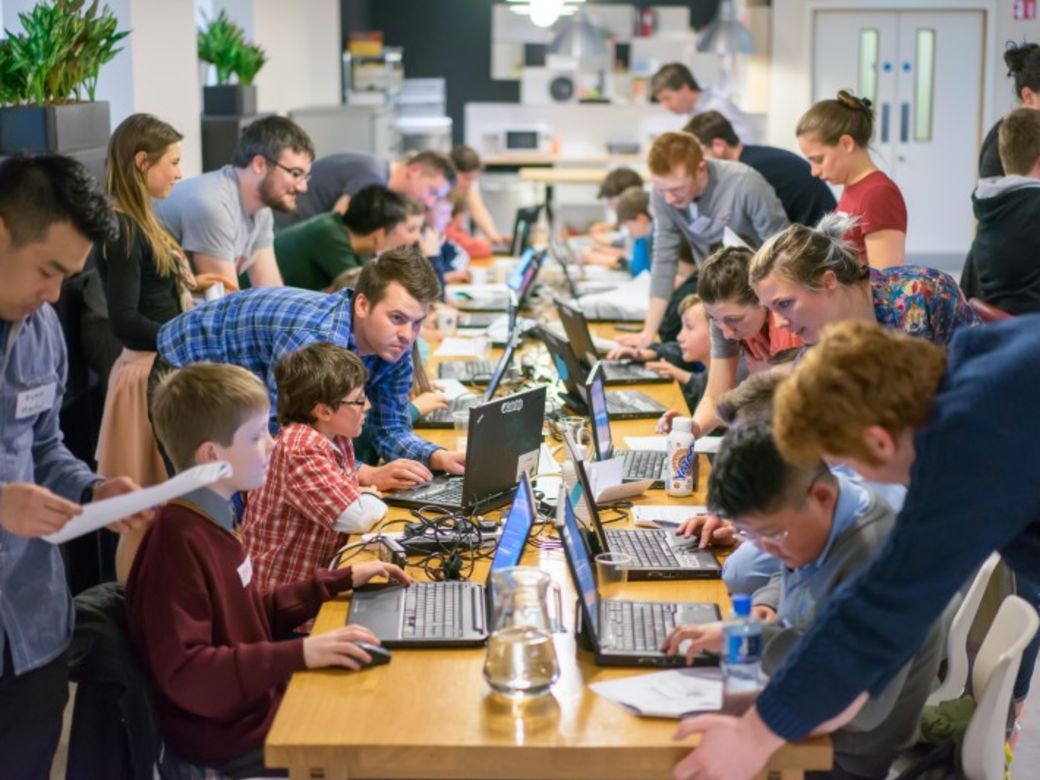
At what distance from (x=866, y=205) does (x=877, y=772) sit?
251cm

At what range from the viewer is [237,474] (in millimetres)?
2674

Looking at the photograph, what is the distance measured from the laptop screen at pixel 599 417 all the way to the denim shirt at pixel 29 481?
134 cm

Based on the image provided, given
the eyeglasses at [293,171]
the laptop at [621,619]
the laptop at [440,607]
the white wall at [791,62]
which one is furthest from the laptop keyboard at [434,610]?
the white wall at [791,62]

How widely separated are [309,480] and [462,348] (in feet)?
8.82

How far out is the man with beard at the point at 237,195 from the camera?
5.14 metres

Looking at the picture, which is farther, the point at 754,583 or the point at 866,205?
the point at 866,205

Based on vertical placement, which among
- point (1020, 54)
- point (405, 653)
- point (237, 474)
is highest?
point (1020, 54)

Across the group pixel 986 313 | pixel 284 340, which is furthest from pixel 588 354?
pixel 284 340

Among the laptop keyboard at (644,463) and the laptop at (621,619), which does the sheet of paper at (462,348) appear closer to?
the laptop keyboard at (644,463)

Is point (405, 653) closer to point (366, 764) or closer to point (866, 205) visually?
point (366, 764)

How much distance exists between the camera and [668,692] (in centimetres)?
239

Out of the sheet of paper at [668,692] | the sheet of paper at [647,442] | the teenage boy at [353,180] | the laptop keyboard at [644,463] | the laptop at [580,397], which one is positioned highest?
the teenage boy at [353,180]

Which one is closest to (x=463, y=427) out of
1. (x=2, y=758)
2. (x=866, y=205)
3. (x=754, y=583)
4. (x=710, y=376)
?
(x=710, y=376)

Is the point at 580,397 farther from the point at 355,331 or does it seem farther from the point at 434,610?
the point at 434,610
